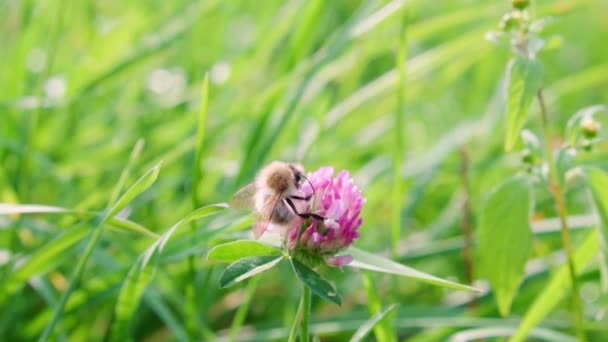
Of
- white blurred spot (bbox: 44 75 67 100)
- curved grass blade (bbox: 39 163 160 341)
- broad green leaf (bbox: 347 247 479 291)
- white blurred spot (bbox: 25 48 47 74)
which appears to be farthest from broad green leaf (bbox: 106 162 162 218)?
white blurred spot (bbox: 25 48 47 74)

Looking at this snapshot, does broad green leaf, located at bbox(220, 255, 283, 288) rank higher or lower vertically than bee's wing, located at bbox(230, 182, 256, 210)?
lower

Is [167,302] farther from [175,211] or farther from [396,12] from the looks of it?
[396,12]

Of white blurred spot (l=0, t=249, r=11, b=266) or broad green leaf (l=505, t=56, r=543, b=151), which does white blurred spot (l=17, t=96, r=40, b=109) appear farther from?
broad green leaf (l=505, t=56, r=543, b=151)

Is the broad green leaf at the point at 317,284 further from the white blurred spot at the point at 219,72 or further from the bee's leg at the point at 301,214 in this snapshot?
the white blurred spot at the point at 219,72

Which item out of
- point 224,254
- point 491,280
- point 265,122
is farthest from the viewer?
point 265,122

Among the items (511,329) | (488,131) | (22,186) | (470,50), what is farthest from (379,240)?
(22,186)

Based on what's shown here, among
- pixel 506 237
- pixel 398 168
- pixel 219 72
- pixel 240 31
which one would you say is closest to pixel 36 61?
pixel 219 72
